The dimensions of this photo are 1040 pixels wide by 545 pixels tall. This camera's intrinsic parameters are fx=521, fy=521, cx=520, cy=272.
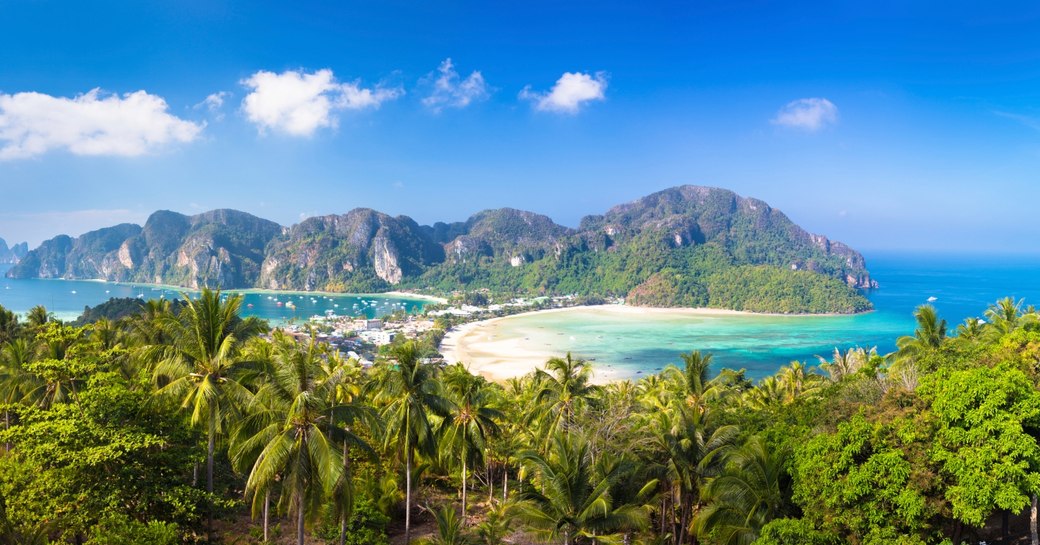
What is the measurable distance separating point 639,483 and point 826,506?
15.9ft

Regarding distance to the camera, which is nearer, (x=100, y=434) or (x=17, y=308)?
(x=100, y=434)

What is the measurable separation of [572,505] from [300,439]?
20.7ft

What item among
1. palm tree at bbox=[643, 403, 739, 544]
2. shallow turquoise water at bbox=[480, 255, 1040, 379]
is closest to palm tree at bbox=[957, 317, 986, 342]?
palm tree at bbox=[643, 403, 739, 544]

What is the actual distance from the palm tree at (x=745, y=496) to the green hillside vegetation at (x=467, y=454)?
2.0 inches

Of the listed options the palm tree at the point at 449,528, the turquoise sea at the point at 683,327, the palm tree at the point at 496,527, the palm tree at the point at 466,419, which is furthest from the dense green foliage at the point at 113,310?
the palm tree at the point at 449,528

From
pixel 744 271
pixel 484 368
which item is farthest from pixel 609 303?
pixel 484 368

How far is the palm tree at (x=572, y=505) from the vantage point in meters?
12.1

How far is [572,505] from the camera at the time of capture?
12.3 meters

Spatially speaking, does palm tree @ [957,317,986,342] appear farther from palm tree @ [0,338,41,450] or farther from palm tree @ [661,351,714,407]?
palm tree @ [0,338,41,450]

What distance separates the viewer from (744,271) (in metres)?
179

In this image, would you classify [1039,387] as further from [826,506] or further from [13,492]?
[13,492]

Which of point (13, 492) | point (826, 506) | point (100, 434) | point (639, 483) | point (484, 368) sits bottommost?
point (484, 368)

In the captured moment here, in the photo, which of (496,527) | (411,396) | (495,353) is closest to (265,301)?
(495,353)

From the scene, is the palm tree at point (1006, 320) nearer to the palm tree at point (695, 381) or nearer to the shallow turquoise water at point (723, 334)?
the palm tree at point (695, 381)
